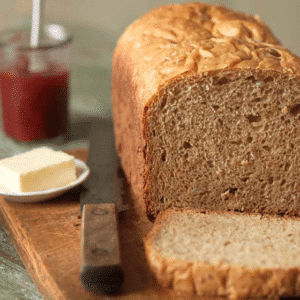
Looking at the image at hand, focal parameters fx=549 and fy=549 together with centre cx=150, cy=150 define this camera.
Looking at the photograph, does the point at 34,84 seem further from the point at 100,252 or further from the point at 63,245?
the point at 100,252

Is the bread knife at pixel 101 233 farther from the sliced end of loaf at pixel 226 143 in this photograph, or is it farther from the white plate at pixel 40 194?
the sliced end of loaf at pixel 226 143

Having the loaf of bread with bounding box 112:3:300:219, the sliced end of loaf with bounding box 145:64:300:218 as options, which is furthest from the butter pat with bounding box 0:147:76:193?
the sliced end of loaf with bounding box 145:64:300:218

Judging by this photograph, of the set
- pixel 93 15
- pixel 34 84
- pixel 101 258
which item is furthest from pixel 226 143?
pixel 93 15

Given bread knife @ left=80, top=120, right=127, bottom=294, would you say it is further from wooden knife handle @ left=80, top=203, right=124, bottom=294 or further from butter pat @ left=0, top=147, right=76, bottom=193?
butter pat @ left=0, top=147, right=76, bottom=193

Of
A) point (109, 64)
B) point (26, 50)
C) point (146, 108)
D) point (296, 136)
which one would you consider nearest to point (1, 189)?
point (146, 108)

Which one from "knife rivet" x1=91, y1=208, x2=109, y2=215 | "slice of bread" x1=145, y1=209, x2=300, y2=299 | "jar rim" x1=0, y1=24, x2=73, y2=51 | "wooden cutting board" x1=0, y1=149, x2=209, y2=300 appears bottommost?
"wooden cutting board" x1=0, y1=149, x2=209, y2=300

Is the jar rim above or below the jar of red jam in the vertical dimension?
above
